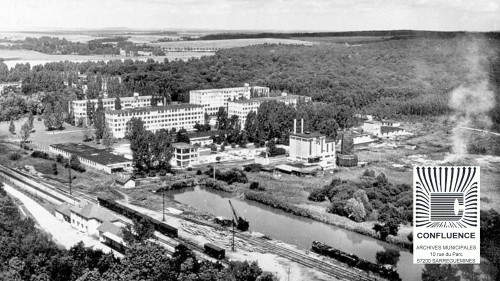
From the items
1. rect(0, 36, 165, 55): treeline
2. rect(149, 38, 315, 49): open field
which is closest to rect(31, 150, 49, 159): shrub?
rect(0, 36, 165, 55): treeline

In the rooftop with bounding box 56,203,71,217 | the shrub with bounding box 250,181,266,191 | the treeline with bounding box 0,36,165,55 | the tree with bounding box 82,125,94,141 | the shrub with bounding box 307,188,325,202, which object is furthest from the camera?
the treeline with bounding box 0,36,165,55

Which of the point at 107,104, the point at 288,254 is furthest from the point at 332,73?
the point at 288,254

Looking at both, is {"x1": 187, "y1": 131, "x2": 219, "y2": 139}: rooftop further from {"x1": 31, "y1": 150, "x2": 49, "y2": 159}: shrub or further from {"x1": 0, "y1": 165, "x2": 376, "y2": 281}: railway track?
{"x1": 0, "y1": 165, "x2": 376, "y2": 281}: railway track

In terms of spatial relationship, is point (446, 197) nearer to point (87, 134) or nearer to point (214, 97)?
point (87, 134)

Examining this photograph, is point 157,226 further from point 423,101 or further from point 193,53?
point 193,53

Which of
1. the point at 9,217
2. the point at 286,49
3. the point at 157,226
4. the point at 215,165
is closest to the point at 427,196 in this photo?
the point at 157,226

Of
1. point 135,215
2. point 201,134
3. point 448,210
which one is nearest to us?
point 448,210
